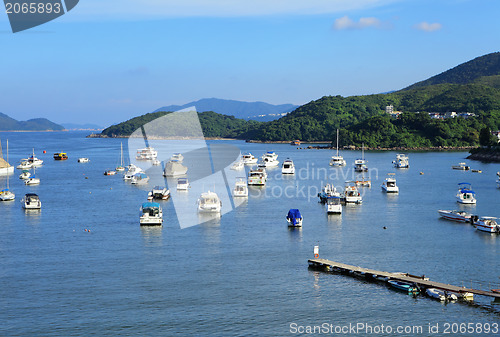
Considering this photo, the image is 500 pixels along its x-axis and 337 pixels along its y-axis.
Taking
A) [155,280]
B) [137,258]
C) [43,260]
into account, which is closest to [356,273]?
[155,280]

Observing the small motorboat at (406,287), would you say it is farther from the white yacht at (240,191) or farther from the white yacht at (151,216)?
the white yacht at (240,191)

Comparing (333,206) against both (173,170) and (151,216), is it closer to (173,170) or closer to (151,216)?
(151,216)

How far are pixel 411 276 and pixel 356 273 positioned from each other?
370cm

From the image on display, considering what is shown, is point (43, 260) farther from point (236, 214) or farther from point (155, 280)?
point (236, 214)

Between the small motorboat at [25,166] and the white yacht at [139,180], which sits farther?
the small motorboat at [25,166]

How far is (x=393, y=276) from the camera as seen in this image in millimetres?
38312

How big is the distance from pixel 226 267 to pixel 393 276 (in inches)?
459

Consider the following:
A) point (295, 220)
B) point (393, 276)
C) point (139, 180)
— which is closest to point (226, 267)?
point (393, 276)

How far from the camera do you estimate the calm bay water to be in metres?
32.5

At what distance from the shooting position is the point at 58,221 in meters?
61.2

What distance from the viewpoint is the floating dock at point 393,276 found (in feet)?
115

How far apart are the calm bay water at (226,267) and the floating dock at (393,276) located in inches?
26.1

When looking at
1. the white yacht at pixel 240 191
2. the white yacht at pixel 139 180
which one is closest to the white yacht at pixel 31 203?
the white yacht at pixel 240 191

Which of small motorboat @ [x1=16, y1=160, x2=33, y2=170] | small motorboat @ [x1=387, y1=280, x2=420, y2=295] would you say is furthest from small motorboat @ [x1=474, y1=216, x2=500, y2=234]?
small motorboat @ [x1=16, y1=160, x2=33, y2=170]
